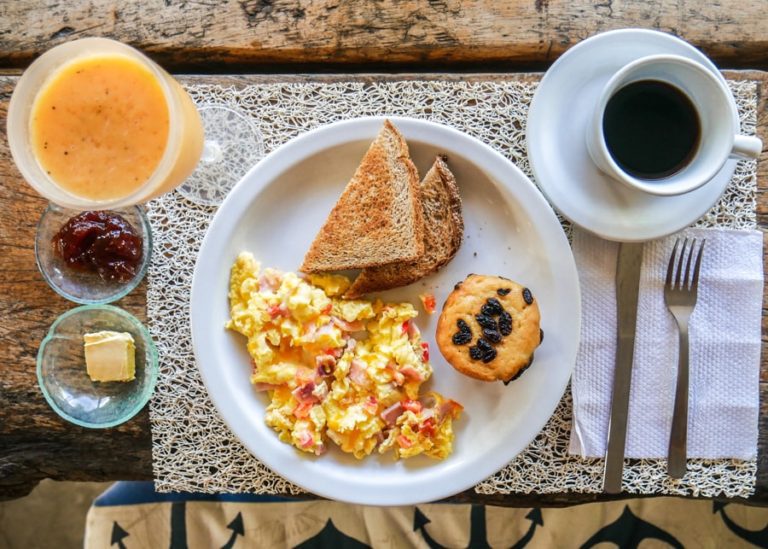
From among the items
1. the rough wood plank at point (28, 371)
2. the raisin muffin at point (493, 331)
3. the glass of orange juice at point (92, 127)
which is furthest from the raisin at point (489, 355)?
the rough wood plank at point (28, 371)

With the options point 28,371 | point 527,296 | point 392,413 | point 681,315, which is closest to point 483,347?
point 527,296

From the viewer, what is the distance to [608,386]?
1.57m

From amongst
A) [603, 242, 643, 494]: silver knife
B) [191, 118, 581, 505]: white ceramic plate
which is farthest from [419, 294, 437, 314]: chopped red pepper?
[603, 242, 643, 494]: silver knife

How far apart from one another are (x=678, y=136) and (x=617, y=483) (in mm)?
800

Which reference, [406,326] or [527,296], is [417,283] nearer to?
[406,326]

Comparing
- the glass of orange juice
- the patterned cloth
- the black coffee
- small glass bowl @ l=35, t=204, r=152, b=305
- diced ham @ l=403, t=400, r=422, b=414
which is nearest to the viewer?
the glass of orange juice

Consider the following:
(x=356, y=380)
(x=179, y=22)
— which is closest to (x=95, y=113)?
(x=179, y=22)

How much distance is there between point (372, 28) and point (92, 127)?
0.71 m

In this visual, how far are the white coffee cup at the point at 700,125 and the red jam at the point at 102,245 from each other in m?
1.06

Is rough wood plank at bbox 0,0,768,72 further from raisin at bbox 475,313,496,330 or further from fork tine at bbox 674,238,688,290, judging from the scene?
raisin at bbox 475,313,496,330

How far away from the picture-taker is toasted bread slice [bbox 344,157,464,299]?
1515 millimetres

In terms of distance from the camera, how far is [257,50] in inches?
64.6

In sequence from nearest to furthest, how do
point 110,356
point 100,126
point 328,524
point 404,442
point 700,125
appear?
point 100,126, point 700,125, point 404,442, point 110,356, point 328,524

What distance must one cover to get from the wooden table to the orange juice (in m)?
0.40
